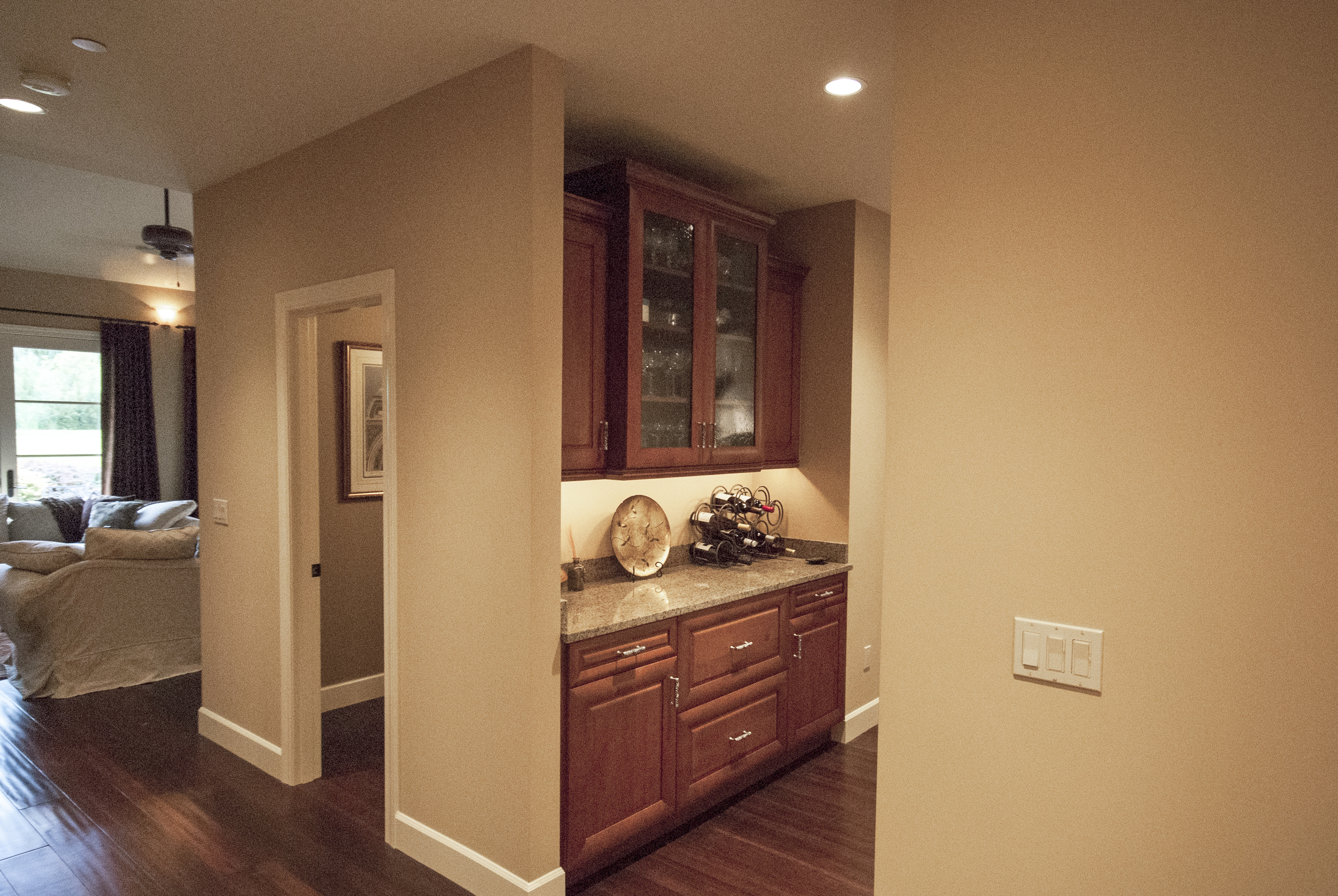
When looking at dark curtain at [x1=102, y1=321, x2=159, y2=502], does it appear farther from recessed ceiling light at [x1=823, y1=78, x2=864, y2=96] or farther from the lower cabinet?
recessed ceiling light at [x1=823, y1=78, x2=864, y2=96]

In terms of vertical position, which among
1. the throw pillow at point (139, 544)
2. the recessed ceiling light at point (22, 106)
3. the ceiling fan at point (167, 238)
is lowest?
the throw pillow at point (139, 544)

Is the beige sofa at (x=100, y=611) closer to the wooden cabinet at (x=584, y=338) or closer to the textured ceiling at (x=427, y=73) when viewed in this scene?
the textured ceiling at (x=427, y=73)

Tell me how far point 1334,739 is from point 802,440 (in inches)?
118

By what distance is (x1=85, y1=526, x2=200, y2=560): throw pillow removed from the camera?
4527mm

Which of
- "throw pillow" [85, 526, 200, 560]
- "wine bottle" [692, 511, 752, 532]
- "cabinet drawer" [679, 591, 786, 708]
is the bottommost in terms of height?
"cabinet drawer" [679, 591, 786, 708]

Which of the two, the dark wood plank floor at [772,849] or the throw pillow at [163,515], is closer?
the dark wood plank floor at [772,849]

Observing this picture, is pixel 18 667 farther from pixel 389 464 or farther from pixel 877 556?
pixel 877 556

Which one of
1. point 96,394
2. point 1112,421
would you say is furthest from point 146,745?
point 96,394

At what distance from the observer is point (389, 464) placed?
2.86 m

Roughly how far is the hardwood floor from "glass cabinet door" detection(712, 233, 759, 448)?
1.62 meters

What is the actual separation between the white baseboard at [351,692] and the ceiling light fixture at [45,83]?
2995 mm

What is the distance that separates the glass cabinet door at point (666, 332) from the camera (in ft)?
10.3

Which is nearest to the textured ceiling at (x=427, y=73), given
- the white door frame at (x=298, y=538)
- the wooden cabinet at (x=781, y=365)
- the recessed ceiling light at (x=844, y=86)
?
the recessed ceiling light at (x=844, y=86)

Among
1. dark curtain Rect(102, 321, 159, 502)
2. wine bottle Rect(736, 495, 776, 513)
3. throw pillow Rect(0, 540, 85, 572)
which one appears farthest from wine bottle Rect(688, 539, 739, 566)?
dark curtain Rect(102, 321, 159, 502)
